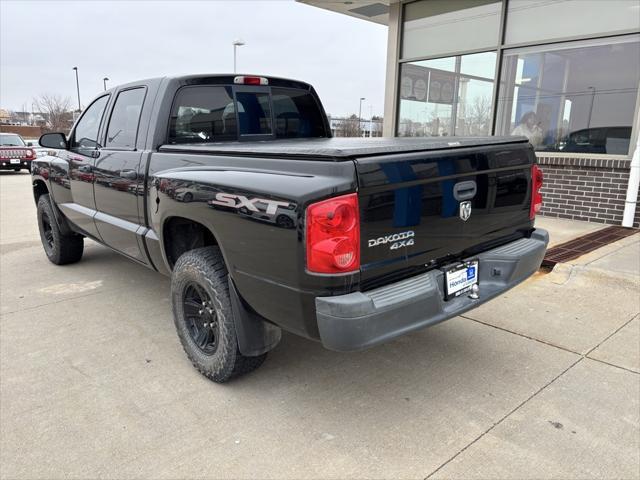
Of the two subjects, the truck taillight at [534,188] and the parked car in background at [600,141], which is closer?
the truck taillight at [534,188]

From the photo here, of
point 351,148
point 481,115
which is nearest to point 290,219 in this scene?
point 351,148

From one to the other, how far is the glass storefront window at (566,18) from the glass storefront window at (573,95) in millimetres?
176

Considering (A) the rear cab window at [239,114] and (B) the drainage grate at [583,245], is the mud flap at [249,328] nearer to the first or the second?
(A) the rear cab window at [239,114]

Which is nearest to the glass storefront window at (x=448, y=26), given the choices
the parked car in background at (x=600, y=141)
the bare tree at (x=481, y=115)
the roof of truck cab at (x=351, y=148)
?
the bare tree at (x=481, y=115)

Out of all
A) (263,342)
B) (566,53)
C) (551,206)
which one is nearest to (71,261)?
(263,342)

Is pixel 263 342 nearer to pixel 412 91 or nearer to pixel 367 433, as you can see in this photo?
pixel 367 433

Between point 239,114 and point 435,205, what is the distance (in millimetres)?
2056

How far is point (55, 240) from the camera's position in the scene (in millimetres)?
5531

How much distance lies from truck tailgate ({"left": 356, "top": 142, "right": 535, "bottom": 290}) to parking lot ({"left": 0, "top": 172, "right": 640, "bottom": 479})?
857 millimetres

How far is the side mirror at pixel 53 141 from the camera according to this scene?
490cm

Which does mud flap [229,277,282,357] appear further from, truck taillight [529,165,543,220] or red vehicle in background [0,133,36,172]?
red vehicle in background [0,133,36,172]

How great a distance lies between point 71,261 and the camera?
5.78 metres

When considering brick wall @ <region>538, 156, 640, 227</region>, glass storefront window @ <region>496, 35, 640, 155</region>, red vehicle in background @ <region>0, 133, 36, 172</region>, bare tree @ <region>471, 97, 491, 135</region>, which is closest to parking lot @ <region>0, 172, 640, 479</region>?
brick wall @ <region>538, 156, 640, 227</region>

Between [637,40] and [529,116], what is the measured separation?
1.79m
